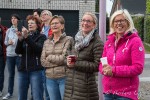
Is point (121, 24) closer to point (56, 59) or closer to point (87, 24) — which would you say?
point (87, 24)

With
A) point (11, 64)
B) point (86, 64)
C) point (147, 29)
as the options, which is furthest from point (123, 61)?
point (147, 29)

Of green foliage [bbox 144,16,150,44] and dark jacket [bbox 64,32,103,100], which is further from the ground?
green foliage [bbox 144,16,150,44]

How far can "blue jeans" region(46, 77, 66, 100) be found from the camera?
553 centimetres

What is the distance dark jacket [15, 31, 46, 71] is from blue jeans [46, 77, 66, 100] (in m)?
0.66

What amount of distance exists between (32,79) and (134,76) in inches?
101

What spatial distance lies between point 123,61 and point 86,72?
0.82 m

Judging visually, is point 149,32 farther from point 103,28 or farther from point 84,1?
point 103,28

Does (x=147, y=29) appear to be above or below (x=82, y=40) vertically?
above

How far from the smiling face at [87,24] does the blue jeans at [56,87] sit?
38.9 inches

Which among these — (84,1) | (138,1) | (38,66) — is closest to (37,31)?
(38,66)

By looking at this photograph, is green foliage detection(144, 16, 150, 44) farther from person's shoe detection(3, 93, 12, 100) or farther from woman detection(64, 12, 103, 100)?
woman detection(64, 12, 103, 100)

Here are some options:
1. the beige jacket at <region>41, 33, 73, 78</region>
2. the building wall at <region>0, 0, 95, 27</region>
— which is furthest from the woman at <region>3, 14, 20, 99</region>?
the building wall at <region>0, 0, 95, 27</region>

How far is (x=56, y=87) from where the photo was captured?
18.3ft

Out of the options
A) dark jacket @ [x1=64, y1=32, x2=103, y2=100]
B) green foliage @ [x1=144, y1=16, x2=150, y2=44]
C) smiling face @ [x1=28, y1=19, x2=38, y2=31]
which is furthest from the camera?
green foliage @ [x1=144, y1=16, x2=150, y2=44]
